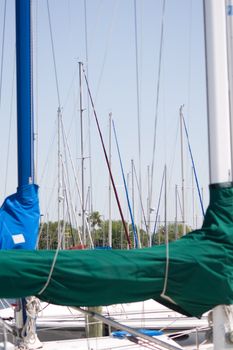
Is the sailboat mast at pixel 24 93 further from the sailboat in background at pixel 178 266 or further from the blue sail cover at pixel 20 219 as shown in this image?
the sailboat in background at pixel 178 266

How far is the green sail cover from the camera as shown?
373 cm

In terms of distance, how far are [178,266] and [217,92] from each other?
122cm

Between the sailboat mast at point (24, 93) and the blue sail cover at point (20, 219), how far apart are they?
151mm

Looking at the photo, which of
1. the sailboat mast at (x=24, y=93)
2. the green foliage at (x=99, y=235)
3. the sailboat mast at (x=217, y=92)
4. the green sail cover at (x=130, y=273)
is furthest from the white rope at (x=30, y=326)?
the green foliage at (x=99, y=235)

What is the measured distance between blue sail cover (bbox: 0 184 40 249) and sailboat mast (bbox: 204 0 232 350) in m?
3.02

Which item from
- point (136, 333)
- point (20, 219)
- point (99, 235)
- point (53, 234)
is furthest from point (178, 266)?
point (99, 235)

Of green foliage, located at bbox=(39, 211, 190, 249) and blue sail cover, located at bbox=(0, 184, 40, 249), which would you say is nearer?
blue sail cover, located at bbox=(0, 184, 40, 249)

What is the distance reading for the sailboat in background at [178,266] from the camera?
12.3 ft

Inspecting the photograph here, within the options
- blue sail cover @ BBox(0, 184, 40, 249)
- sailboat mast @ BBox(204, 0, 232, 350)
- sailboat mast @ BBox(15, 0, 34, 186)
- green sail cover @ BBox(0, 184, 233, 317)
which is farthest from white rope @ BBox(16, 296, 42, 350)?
sailboat mast @ BBox(204, 0, 232, 350)

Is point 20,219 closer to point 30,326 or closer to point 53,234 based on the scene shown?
point 30,326

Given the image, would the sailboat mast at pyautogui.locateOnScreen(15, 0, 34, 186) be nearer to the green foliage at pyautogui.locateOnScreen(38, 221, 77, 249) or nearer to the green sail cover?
the green sail cover

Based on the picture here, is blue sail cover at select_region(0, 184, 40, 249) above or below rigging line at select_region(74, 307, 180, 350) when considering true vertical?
above

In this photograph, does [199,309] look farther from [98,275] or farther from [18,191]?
[18,191]

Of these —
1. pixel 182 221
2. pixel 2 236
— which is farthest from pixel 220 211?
pixel 182 221
